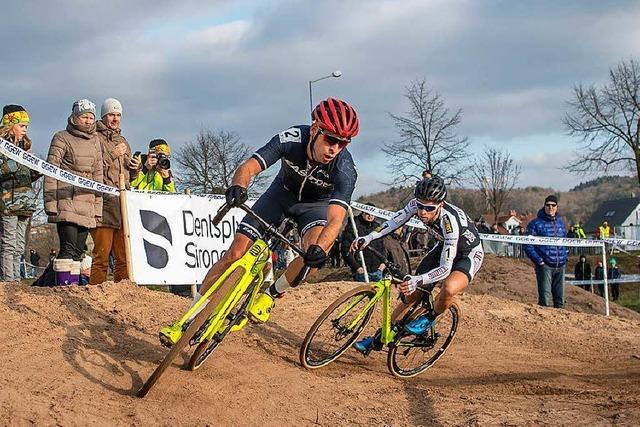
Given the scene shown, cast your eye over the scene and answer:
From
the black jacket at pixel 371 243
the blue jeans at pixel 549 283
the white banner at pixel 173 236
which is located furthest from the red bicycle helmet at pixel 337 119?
the blue jeans at pixel 549 283

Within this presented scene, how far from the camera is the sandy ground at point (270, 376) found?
555 centimetres

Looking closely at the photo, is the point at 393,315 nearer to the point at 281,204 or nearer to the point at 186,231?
the point at 281,204

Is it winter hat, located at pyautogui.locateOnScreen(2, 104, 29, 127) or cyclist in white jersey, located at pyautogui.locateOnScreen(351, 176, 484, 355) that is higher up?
winter hat, located at pyautogui.locateOnScreen(2, 104, 29, 127)

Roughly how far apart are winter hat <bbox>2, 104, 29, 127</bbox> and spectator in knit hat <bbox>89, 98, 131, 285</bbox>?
3.09ft

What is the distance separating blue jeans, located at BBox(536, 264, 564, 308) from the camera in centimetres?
1270

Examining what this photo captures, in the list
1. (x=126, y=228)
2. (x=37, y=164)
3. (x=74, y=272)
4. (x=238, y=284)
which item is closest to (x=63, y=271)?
(x=74, y=272)

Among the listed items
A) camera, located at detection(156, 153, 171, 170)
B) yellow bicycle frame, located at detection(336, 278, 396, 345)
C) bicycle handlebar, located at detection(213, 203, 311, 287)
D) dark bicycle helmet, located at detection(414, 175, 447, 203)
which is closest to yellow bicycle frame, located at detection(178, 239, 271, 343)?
bicycle handlebar, located at detection(213, 203, 311, 287)

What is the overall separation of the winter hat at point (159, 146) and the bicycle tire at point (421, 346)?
4.81 m

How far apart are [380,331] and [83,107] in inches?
173

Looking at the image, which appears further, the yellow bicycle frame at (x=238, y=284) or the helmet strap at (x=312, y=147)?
the helmet strap at (x=312, y=147)

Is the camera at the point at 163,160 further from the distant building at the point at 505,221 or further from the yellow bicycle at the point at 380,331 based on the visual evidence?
the distant building at the point at 505,221

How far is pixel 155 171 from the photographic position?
36.1 ft

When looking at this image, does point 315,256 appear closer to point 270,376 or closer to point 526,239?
point 270,376

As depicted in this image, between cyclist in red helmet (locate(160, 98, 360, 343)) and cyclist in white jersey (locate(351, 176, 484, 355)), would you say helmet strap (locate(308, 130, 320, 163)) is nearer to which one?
cyclist in red helmet (locate(160, 98, 360, 343))
